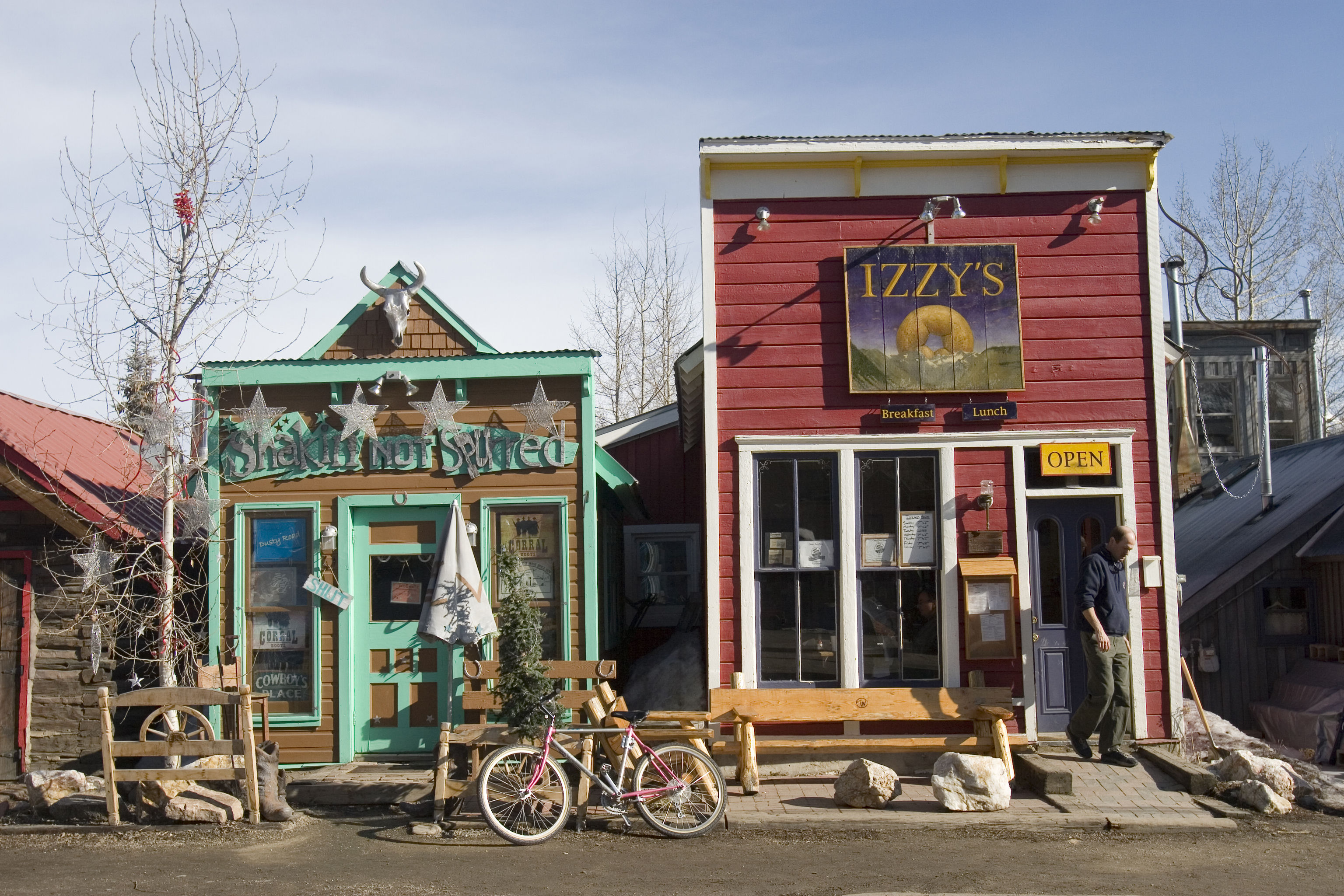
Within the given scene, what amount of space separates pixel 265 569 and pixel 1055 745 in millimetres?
7245

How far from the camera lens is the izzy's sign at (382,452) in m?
10.2

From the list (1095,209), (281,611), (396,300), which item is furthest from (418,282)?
(1095,209)

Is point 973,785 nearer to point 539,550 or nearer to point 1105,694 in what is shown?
point 1105,694

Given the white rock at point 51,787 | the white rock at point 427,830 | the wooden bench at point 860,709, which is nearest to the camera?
the white rock at point 427,830

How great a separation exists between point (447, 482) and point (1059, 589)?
5.61 metres

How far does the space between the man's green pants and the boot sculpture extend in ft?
20.8

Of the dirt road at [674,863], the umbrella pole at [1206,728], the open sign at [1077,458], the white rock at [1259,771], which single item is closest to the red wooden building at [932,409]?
the open sign at [1077,458]

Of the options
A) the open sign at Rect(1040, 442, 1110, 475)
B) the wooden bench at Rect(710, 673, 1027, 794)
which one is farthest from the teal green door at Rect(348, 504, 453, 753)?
the open sign at Rect(1040, 442, 1110, 475)

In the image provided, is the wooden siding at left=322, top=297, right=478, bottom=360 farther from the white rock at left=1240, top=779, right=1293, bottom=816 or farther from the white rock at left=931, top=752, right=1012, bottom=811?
the white rock at left=1240, top=779, right=1293, bottom=816

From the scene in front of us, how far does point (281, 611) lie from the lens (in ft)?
33.7

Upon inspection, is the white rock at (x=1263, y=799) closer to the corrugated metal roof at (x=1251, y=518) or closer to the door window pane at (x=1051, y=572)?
the door window pane at (x=1051, y=572)

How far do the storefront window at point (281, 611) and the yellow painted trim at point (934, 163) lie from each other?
4959 mm

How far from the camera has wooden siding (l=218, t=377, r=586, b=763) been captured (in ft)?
33.5

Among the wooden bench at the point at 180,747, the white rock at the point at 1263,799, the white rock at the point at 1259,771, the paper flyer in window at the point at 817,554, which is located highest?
the paper flyer in window at the point at 817,554
